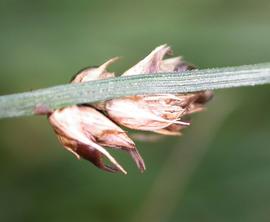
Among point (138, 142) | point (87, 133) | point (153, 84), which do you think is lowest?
point (138, 142)

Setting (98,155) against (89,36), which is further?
(89,36)

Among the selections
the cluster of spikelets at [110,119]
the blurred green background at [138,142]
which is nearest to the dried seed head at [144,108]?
the cluster of spikelets at [110,119]

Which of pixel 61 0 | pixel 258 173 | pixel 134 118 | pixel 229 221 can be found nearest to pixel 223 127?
pixel 258 173

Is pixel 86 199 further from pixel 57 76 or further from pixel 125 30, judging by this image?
pixel 125 30

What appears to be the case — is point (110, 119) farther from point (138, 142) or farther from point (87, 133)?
point (138, 142)

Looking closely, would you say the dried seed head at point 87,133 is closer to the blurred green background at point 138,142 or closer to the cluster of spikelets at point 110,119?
the cluster of spikelets at point 110,119

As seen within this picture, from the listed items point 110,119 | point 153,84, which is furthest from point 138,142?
point 153,84
